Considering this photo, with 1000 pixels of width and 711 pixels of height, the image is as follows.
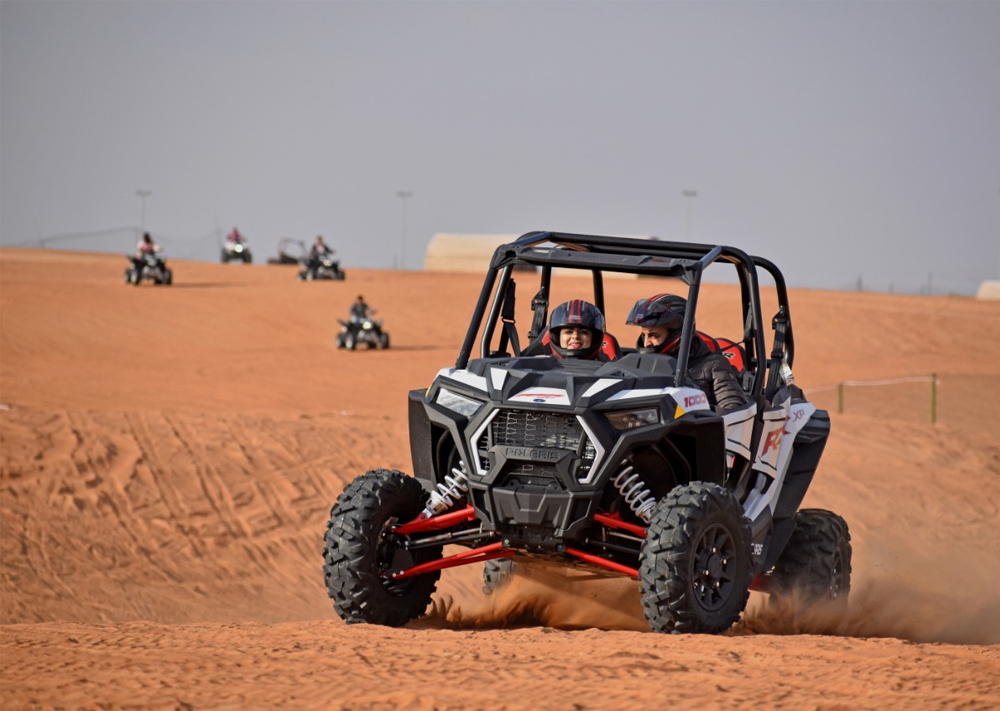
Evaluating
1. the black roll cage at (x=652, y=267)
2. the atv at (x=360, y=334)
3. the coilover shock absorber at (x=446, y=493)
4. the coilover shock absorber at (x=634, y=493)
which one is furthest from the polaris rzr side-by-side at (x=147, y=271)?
the coilover shock absorber at (x=634, y=493)

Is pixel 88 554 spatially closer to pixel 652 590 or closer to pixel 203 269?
pixel 652 590

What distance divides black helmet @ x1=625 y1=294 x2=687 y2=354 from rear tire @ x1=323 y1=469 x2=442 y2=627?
176 cm

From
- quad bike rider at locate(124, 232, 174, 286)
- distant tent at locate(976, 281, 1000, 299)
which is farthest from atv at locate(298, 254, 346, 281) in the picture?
distant tent at locate(976, 281, 1000, 299)

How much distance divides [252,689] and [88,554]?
313 inches

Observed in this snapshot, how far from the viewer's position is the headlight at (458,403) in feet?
24.3

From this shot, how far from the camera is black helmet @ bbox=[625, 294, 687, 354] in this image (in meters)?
8.41

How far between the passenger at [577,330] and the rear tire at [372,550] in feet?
3.96

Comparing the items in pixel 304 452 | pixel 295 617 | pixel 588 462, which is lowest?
pixel 295 617

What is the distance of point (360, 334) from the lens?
3066 centimetres

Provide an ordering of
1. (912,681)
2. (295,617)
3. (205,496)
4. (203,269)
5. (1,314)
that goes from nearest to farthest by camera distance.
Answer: (912,681) → (295,617) → (205,496) → (1,314) → (203,269)

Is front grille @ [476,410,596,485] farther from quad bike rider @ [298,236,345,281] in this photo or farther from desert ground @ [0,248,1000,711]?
quad bike rider @ [298,236,345,281]

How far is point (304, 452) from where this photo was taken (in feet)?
52.2

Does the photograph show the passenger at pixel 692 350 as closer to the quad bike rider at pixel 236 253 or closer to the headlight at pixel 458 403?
the headlight at pixel 458 403

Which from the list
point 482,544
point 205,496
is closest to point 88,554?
point 205,496
